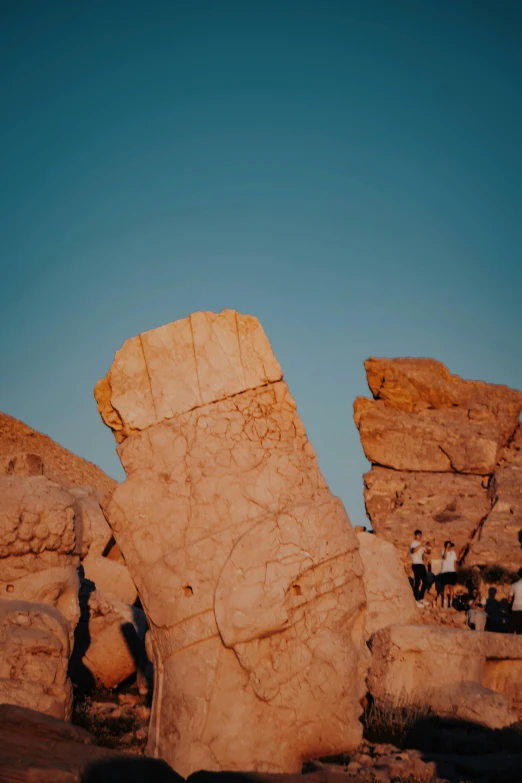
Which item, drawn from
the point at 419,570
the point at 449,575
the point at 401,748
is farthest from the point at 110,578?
the point at 401,748

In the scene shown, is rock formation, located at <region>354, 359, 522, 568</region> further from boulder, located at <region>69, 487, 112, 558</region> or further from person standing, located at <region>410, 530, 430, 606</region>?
boulder, located at <region>69, 487, 112, 558</region>

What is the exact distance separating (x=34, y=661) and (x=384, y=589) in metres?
4.70

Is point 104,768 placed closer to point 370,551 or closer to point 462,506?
point 370,551

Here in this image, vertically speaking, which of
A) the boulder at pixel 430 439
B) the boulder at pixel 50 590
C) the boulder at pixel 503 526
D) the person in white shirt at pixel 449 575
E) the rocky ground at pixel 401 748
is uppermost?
the boulder at pixel 430 439

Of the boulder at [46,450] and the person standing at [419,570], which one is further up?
the boulder at [46,450]

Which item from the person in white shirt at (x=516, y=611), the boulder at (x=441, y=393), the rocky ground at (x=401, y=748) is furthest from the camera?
the boulder at (x=441, y=393)

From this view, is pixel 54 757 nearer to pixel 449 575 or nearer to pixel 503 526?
pixel 449 575

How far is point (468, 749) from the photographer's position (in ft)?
20.6

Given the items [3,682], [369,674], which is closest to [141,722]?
[3,682]

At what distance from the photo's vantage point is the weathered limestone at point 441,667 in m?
7.46

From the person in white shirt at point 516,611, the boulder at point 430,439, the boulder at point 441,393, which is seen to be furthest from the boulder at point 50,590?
the boulder at point 441,393

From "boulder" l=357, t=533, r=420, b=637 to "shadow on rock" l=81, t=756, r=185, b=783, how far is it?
5.71 metres

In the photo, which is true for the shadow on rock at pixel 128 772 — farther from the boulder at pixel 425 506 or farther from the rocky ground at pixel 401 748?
the boulder at pixel 425 506

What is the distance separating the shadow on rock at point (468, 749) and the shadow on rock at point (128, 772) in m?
2.19
